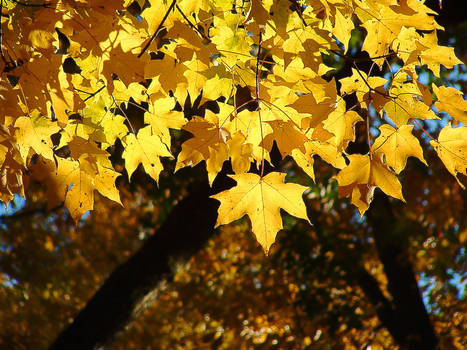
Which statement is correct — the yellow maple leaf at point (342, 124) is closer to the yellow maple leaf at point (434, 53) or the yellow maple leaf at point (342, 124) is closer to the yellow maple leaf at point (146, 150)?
the yellow maple leaf at point (434, 53)

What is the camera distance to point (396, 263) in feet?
17.2

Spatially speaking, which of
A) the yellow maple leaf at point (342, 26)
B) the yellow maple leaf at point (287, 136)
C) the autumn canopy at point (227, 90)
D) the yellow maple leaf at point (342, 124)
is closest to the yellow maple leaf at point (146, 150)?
the autumn canopy at point (227, 90)

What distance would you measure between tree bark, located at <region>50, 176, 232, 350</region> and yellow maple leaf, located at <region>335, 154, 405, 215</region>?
145 centimetres

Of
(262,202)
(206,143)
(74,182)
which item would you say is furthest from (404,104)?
(74,182)

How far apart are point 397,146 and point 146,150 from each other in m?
1.09

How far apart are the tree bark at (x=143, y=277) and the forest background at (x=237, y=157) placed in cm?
1

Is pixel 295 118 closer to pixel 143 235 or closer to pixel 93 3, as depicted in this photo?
pixel 93 3

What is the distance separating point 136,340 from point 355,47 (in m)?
6.52

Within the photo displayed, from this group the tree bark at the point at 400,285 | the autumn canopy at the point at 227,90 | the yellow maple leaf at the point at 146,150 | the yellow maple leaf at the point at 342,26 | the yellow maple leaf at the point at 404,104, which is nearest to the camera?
the autumn canopy at the point at 227,90

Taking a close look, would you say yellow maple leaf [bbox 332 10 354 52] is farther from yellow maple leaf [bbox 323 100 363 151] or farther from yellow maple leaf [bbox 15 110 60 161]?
yellow maple leaf [bbox 15 110 60 161]

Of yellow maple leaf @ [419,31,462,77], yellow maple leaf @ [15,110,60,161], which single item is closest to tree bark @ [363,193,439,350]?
yellow maple leaf @ [419,31,462,77]

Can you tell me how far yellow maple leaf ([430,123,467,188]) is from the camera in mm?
1578

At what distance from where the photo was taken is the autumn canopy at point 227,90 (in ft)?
4.41

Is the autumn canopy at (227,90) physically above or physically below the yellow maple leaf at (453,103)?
above
